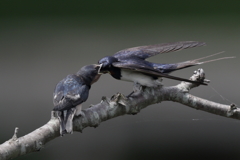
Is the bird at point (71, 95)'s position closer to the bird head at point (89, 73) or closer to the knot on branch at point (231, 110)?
the bird head at point (89, 73)

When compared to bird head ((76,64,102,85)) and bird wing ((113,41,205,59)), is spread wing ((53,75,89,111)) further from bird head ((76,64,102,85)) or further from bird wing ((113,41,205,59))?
bird wing ((113,41,205,59))

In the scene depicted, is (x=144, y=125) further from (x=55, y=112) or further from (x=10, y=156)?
(x=10, y=156)

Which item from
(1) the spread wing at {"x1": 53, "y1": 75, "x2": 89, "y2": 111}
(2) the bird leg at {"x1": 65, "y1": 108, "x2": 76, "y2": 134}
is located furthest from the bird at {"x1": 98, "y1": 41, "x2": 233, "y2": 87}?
(2) the bird leg at {"x1": 65, "y1": 108, "x2": 76, "y2": 134}

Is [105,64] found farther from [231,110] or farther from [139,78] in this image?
[231,110]

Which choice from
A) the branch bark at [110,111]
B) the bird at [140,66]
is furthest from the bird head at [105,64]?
the branch bark at [110,111]

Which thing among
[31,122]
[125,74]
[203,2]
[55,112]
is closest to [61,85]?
[55,112]

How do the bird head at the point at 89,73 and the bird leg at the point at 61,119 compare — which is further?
the bird head at the point at 89,73

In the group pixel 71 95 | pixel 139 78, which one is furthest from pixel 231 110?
Result: pixel 71 95
